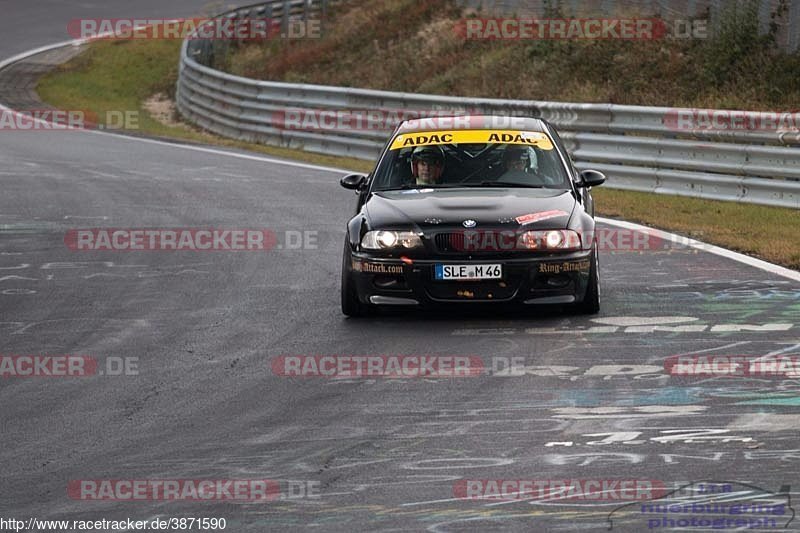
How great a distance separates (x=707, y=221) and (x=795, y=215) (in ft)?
3.10

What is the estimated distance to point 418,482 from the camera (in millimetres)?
6477

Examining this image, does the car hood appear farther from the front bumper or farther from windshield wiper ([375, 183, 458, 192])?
the front bumper

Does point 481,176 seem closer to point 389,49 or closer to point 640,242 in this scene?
point 640,242

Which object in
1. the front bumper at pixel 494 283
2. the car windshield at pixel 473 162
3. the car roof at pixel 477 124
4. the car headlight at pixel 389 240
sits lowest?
the front bumper at pixel 494 283

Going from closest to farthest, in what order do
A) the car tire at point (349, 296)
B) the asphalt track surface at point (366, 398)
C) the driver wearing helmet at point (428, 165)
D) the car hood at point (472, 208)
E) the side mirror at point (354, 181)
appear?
1. the asphalt track surface at point (366, 398)
2. the car hood at point (472, 208)
3. the car tire at point (349, 296)
4. the driver wearing helmet at point (428, 165)
5. the side mirror at point (354, 181)

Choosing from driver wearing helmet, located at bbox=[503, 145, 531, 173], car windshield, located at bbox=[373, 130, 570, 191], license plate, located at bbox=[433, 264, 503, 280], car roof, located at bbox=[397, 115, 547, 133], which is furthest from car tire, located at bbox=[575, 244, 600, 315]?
car roof, located at bbox=[397, 115, 547, 133]

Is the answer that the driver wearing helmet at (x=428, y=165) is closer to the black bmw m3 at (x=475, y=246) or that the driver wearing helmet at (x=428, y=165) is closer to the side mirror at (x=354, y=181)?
the black bmw m3 at (x=475, y=246)

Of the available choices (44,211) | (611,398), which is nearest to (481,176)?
(611,398)

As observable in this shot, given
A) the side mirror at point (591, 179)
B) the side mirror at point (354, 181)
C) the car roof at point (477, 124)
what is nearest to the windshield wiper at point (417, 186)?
the side mirror at point (354, 181)

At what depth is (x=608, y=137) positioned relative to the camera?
19.5 m

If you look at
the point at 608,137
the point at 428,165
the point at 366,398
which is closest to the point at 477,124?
the point at 428,165

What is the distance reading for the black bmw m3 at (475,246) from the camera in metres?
10.2

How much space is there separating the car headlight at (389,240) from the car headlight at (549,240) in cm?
72

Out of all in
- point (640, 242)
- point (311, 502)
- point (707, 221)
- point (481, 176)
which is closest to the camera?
point (311, 502)
